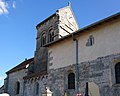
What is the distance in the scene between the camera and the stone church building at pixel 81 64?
11.0 metres

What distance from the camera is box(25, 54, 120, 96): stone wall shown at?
10.8 m

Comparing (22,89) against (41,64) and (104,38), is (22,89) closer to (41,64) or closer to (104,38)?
(41,64)

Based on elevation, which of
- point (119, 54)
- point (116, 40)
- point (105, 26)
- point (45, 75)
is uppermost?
point (105, 26)

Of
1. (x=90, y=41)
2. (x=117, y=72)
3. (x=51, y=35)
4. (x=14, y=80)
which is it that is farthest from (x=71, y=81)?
(x=14, y=80)

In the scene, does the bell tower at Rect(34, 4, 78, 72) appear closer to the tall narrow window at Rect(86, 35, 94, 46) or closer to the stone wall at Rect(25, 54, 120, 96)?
the stone wall at Rect(25, 54, 120, 96)

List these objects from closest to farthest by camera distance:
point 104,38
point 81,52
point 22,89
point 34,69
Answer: point 104,38
point 81,52
point 22,89
point 34,69

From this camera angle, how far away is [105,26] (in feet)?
38.8

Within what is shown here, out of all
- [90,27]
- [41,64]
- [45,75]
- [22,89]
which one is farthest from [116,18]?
[22,89]

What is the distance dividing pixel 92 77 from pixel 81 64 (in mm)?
1320

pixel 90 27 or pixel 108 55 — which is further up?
pixel 90 27

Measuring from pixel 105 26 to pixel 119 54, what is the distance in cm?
208

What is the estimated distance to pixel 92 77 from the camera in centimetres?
1166

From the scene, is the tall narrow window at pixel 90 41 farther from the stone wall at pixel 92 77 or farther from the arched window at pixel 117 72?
the arched window at pixel 117 72

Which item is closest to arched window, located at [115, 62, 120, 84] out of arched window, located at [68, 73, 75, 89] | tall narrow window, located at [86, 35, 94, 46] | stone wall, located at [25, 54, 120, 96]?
stone wall, located at [25, 54, 120, 96]
